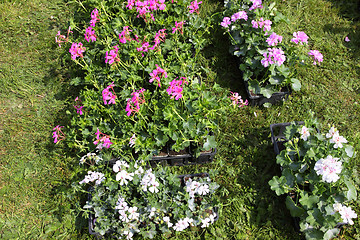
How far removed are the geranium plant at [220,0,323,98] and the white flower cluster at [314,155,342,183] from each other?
1.11 meters

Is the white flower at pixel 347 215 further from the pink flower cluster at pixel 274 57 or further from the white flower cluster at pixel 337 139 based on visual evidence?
the pink flower cluster at pixel 274 57

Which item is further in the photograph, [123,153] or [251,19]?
[251,19]

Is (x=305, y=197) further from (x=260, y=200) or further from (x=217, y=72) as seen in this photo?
(x=217, y=72)

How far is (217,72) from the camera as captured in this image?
3691 millimetres

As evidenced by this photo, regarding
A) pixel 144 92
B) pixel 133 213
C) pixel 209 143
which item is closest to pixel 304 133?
pixel 209 143

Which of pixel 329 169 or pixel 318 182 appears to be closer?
pixel 329 169

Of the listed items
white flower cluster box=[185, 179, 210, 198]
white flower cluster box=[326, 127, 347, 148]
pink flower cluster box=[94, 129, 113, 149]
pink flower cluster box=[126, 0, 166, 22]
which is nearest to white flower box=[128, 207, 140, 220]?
white flower cluster box=[185, 179, 210, 198]

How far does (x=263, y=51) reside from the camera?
10.5ft

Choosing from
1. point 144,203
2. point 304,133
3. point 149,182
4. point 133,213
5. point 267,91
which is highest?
point 304,133

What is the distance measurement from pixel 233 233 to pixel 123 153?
1.21m

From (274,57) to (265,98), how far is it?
0.49m

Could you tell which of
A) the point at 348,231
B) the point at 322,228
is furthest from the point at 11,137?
the point at 348,231

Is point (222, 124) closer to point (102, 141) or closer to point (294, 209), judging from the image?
point (294, 209)

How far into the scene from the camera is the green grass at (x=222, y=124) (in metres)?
2.80
